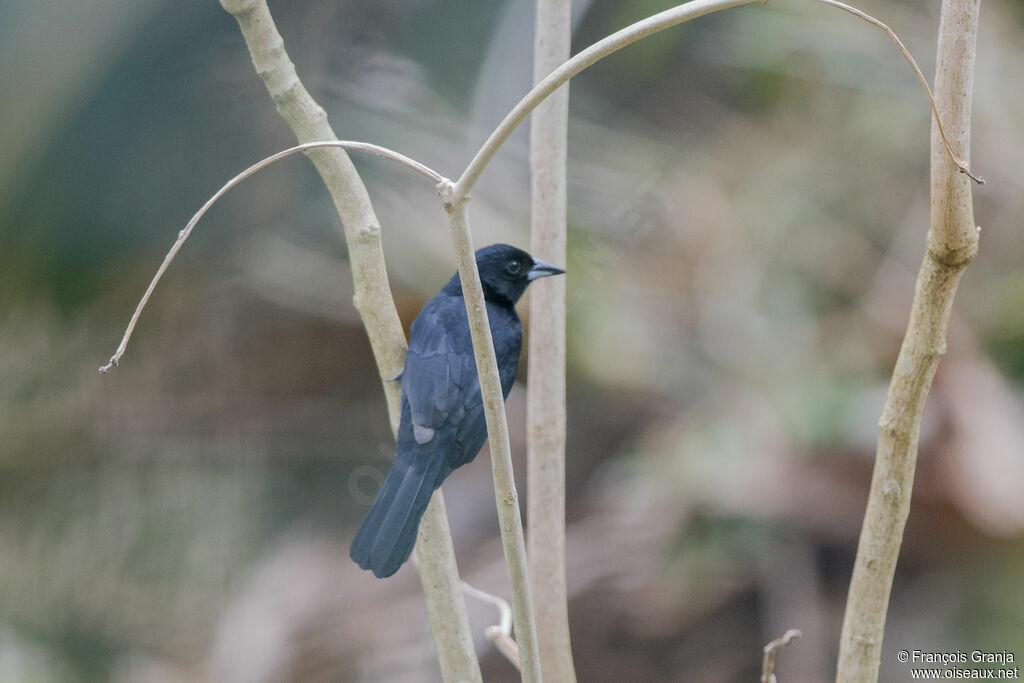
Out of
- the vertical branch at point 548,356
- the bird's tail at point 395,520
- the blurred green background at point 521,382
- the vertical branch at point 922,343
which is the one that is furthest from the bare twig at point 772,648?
the blurred green background at point 521,382

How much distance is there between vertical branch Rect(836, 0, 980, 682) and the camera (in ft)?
2.08

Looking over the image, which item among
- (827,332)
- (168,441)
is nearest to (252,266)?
(168,441)

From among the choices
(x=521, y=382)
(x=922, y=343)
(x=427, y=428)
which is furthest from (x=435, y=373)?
(x=521, y=382)

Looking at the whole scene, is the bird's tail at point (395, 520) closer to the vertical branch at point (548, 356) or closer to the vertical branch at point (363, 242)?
the vertical branch at point (363, 242)

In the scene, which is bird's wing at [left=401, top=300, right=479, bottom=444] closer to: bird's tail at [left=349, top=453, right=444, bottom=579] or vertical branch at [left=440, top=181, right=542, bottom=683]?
bird's tail at [left=349, top=453, right=444, bottom=579]

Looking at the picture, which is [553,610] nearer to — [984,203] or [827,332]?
[827,332]

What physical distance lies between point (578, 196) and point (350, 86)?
0.52 meters

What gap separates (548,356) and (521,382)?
69 centimetres

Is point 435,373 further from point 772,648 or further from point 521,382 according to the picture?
point 521,382

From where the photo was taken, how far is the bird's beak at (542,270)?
3.19 feet

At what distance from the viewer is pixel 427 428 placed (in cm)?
88

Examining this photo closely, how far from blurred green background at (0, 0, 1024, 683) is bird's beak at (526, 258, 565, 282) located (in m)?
0.51

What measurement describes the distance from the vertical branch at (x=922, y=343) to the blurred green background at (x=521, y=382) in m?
0.91

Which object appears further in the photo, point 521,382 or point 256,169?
point 521,382
